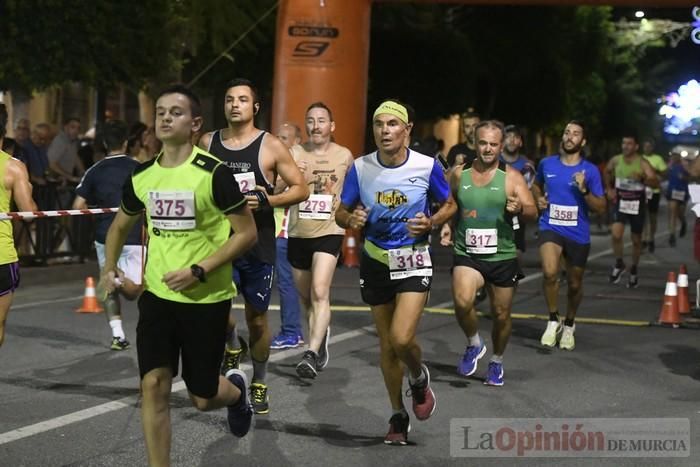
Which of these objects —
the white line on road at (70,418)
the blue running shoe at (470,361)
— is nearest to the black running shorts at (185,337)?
the white line on road at (70,418)

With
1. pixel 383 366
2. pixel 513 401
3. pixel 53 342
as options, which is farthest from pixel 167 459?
pixel 53 342

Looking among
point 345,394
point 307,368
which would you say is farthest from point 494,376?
point 307,368

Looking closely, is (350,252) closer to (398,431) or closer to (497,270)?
(497,270)

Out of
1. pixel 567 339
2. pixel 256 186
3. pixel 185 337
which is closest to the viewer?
pixel 185 337

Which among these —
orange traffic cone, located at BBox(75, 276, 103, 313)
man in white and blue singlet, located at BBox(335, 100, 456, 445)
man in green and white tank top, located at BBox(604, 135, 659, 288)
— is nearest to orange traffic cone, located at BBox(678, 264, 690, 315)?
man in green and white tank top, located at BBox(604, 135, 659, 288)

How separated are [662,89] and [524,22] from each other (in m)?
33.9

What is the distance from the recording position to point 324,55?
19.7 m

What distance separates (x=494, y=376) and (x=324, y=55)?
10.5m

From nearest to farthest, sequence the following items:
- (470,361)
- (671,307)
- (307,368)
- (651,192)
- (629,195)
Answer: (307,368)
(470,361)
(671,307)
(629,195)
(651,192)

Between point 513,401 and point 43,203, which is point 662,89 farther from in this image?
point 513,401

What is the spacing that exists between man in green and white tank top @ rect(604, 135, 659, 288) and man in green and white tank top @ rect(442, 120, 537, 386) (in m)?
8.48

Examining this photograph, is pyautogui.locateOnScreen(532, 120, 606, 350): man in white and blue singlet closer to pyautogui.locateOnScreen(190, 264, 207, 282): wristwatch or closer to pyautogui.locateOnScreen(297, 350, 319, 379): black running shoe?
pyautogui.locateOnScreen(297, 350, 319, 379): black running shoe

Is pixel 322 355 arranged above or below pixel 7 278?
below

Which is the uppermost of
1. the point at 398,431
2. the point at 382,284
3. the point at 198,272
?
the point at 198,272
